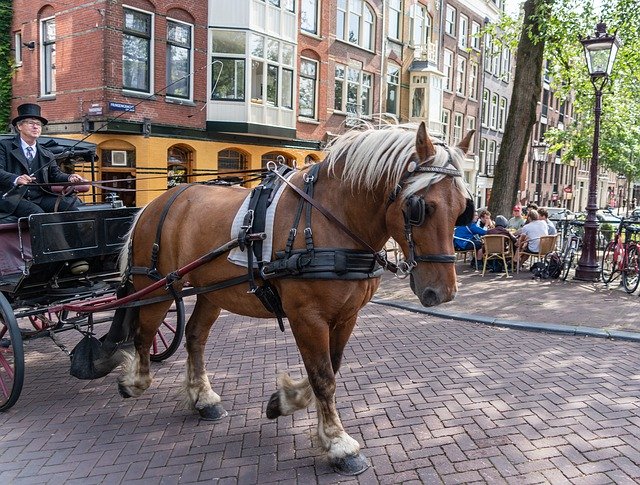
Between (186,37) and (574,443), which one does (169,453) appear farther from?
(186,37)

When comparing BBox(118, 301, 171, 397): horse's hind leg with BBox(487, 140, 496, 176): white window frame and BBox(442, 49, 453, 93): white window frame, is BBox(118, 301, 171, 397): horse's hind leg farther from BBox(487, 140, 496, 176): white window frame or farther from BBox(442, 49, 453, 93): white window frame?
BBox(487, 140, 496, 176): white window frame

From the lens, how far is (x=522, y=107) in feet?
41.4

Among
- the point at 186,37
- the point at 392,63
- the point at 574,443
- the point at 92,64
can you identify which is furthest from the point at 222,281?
the point at 392,63

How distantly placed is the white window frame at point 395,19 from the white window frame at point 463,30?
7454mm

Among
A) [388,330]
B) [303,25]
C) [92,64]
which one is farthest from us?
[303,25]

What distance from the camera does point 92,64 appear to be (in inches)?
589

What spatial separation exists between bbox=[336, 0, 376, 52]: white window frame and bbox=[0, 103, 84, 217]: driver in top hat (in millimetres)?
19427

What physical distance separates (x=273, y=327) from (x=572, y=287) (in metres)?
6.47

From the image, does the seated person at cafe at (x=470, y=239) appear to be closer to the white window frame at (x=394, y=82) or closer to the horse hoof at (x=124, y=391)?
the horse hoof at (x=124, y=391)

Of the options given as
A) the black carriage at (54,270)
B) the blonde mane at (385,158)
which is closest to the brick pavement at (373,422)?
the black carriage at (54,270)

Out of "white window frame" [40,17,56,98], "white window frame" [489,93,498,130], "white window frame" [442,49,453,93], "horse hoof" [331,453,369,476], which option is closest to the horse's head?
"horse hoof" [331,453,369,476]

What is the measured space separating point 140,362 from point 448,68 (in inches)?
1228

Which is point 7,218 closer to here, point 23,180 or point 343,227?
point 23,180

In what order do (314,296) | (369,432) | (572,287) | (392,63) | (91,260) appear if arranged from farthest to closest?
(392,63) < (572,287) < (91,260) < (369,432) < (314,296)
